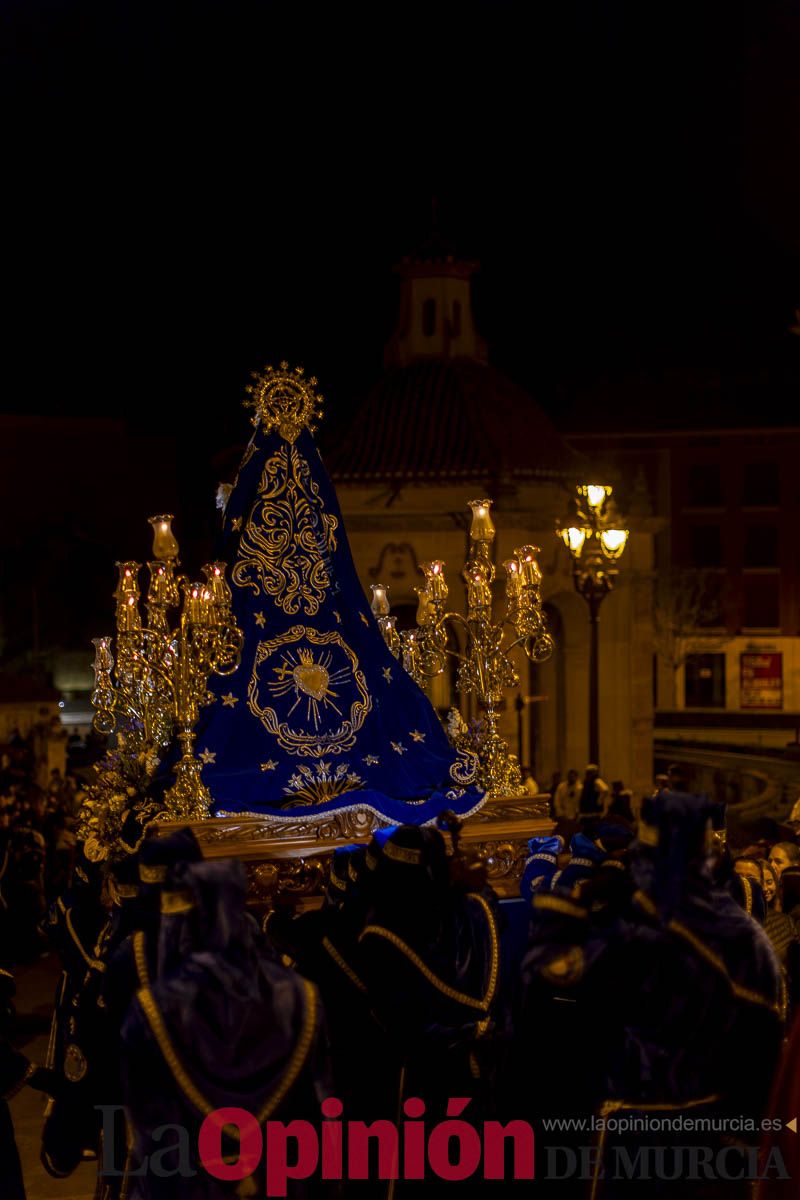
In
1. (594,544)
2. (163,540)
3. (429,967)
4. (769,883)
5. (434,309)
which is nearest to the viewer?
(429,967)

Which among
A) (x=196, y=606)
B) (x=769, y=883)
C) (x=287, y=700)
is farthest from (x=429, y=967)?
(x=287, y=700)

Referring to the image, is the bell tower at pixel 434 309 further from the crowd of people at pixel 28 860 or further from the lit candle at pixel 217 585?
the lit candle at pixel 217 585

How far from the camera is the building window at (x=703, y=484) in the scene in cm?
4147

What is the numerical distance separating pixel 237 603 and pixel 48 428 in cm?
3063

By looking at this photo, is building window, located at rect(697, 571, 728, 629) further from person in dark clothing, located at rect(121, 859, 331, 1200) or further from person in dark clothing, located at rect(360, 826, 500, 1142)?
person in dark clothing, located at rect(121, 859, 331, 1200)

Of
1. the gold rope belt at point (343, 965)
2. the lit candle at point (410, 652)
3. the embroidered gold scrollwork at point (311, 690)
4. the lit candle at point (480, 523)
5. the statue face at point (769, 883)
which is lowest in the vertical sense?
the gold rope belt at point (343, 965)

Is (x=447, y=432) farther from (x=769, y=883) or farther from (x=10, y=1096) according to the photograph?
(x=10, y=1096)

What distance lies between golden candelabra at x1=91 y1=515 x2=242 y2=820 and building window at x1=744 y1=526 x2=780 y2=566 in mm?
34609

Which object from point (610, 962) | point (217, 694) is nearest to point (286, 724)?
point (217, 694)

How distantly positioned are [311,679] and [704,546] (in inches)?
1361

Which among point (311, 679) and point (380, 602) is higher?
point (380, 602)

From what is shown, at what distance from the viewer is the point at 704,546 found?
138 ft

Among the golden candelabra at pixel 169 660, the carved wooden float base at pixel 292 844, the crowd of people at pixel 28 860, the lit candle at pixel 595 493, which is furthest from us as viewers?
the lit candle at pixel 595 493

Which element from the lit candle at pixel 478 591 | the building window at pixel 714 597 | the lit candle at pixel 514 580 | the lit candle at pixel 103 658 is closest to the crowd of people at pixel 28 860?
the lit candle at pixel 103 658
